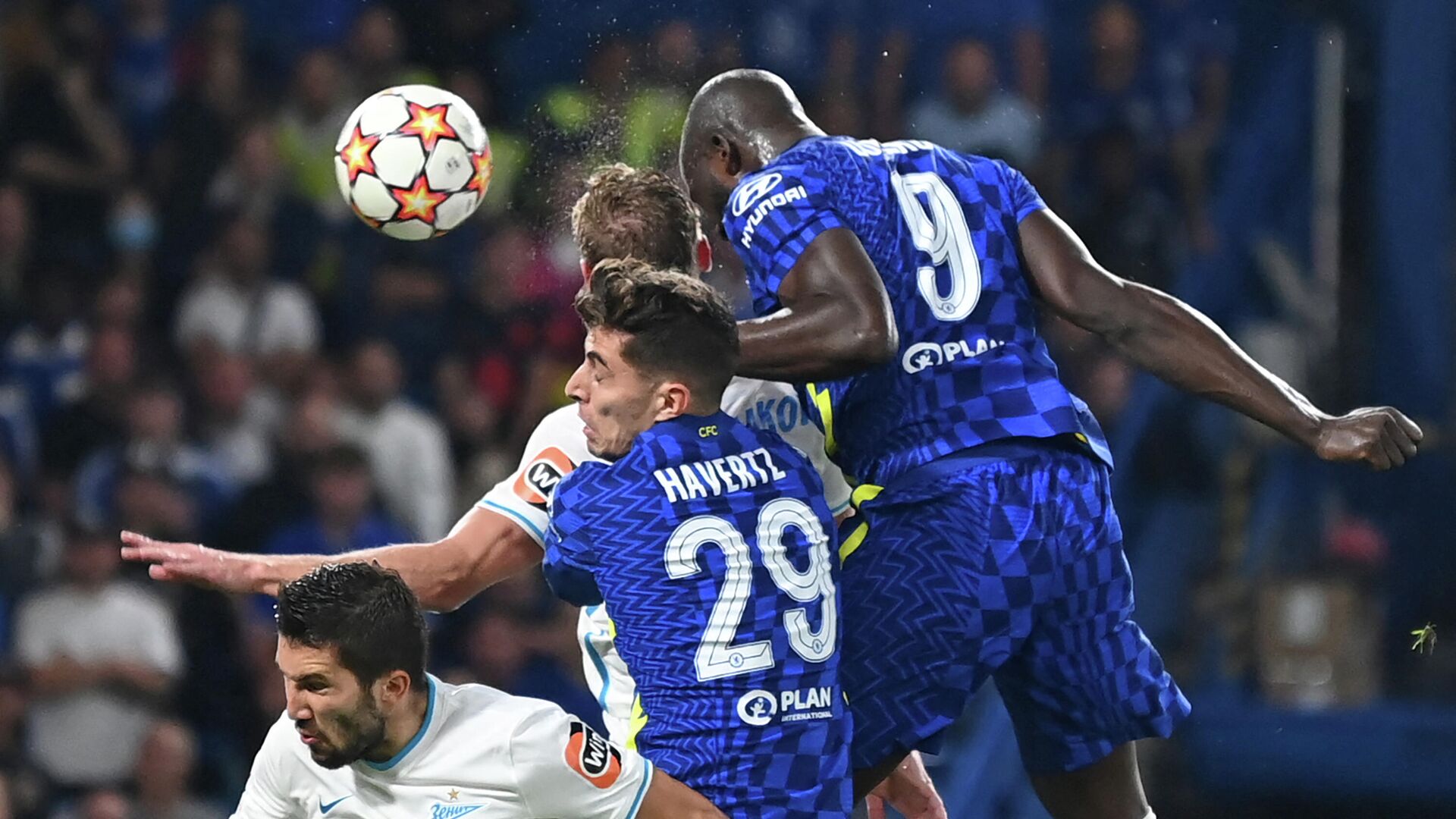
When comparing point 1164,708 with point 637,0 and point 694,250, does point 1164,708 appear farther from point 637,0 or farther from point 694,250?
point 637,0

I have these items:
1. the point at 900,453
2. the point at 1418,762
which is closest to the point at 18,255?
the point at 900,453

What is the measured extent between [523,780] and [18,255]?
232 inches

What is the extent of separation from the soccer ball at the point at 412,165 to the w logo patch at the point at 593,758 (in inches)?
83.1

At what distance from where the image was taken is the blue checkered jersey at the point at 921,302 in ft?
13.3

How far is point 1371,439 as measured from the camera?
3.92m

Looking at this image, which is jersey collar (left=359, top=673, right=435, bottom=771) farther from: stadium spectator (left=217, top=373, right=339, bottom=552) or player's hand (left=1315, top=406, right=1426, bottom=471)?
stadium spectator (left=217, top=373, right=339, bottom=552)

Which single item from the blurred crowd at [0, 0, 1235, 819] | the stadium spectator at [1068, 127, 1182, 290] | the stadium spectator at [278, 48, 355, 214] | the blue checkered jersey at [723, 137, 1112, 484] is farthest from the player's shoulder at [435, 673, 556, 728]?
the stadium spectator at [1068, 127, 1182, 290]

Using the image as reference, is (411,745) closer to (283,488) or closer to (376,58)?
(283,488)

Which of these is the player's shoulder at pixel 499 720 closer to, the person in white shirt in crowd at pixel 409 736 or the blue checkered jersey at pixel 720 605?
the person in white shirt in crowd at pixel 409 736

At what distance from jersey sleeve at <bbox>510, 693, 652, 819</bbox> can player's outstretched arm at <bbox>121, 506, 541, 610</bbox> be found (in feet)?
1.81

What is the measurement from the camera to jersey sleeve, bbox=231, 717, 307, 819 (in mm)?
3680

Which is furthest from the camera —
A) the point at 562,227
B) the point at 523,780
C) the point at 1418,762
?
the point at 562,227

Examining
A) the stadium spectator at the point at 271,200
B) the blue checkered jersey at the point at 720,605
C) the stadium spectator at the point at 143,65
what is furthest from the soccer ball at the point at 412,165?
the stadium spectator at the point at 143,65

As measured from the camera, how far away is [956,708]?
3.97 metres
